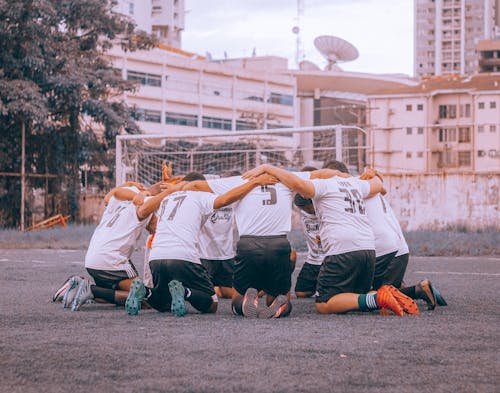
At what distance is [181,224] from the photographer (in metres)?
8.55

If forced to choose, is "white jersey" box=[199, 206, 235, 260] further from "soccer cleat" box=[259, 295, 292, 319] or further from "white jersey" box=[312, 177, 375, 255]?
"soccer cleat" box=[259, 295, 292, 319]

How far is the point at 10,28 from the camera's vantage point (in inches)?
1152

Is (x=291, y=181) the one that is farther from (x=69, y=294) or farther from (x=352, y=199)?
(x=69, y=294)

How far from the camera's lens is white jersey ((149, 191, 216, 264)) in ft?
27.5

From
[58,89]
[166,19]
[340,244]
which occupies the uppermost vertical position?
[166,19]

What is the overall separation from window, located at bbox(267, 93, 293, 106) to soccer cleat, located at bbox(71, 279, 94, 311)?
73.1 metres

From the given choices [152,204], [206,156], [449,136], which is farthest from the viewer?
[449,136]

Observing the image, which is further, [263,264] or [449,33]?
[449,33]

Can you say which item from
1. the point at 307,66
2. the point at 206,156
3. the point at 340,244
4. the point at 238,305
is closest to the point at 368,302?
the point at 340,244

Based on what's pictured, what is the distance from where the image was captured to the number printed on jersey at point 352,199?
859 centimetres

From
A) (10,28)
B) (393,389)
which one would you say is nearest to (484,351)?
(393,389)

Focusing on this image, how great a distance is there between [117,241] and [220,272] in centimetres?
181

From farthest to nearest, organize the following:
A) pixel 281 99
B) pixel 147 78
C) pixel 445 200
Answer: pixel 281 99
pixel 147 78
pixel 445 200

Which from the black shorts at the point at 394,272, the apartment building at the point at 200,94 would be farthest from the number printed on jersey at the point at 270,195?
the apartment building at the point at 200,94
